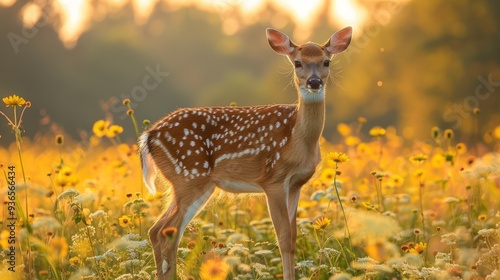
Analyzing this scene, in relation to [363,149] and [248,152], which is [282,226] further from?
[363,149]

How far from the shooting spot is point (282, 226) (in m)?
6.91

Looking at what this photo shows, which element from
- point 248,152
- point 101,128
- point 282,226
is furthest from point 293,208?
point 101,128

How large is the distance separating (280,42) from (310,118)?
2.46 ft

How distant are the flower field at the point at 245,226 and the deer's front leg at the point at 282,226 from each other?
0.14 m

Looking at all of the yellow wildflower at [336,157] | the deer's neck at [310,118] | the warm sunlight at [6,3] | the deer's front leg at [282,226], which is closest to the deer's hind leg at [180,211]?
the deer's front leg at [282,226]

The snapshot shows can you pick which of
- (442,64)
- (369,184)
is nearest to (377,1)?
(442,64)

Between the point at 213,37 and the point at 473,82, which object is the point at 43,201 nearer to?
the point at 473,82

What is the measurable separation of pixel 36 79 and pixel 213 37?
2335 cm

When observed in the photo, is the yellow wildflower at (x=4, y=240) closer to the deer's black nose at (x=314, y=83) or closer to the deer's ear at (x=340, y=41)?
the deer's black nose at (x=314, y=83)

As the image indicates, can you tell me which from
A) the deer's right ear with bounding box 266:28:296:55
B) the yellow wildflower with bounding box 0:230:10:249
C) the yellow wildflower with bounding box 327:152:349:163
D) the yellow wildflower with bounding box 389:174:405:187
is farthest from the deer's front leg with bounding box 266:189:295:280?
the yellow wildflower with bounding box 389:174:405:187

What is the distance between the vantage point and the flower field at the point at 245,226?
609 cm

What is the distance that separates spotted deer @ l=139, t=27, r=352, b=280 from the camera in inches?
274

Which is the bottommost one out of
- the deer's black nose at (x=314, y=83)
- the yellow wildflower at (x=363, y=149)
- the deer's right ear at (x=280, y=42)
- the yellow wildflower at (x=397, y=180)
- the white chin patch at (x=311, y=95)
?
the yellow wildflower at (x=397, y=180)

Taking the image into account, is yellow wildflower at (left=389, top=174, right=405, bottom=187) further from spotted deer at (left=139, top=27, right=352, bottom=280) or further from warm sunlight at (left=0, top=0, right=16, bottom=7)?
warm sunlight at (left=0, top=0, right=16, bottom=7)
